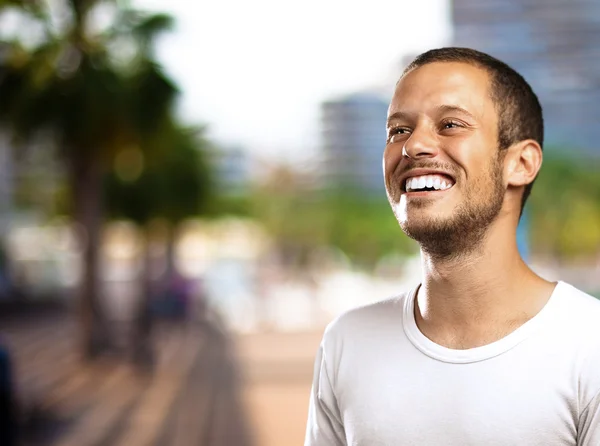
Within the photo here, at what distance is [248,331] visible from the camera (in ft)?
56.0

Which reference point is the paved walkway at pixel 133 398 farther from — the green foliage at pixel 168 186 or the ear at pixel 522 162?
the ear at pixel 522 162

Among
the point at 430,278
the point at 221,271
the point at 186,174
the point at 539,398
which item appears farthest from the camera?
the point at 221,271

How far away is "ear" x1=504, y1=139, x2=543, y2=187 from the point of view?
1.37m

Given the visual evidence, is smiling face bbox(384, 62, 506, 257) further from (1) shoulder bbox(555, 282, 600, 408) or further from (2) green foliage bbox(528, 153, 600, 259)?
(2) green foliage bbox(528, 153, 600, 259)

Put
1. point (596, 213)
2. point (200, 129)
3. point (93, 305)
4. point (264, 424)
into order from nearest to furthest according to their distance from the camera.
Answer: point (264, 424), point (93, 305), point (200, 129), point (596, 213)

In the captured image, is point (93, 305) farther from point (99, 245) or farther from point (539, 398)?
point (539, 398)

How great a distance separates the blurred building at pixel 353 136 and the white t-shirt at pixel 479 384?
119 metres

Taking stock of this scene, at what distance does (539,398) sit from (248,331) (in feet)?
52.4

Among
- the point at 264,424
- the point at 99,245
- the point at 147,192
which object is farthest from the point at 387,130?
the point at 147,192

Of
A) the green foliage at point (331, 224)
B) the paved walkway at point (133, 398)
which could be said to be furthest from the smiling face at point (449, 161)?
the green foliage at point (331, 224)

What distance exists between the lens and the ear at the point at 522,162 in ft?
4.50

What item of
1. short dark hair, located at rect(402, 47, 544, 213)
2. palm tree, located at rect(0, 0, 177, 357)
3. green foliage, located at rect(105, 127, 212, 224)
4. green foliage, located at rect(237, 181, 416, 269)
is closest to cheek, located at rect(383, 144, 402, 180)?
short dark hair, located at rect(402, 47, 544, 213)

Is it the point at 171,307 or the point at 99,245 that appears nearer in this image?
the point at 99,245

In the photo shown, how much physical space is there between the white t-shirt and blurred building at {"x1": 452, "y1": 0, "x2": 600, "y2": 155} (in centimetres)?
8425
